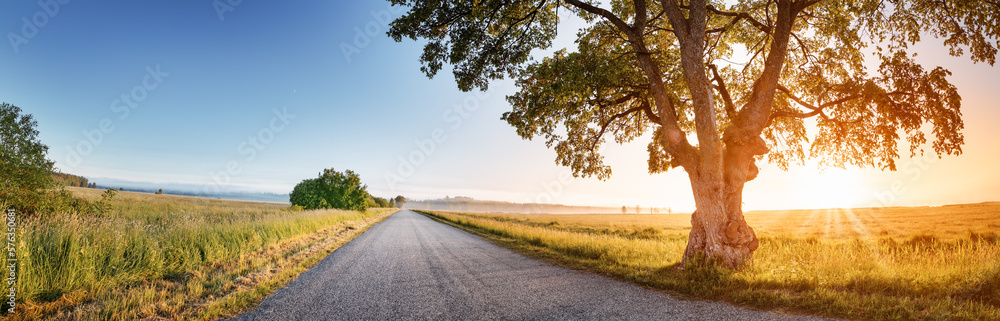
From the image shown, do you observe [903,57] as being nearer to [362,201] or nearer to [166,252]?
[166,252]

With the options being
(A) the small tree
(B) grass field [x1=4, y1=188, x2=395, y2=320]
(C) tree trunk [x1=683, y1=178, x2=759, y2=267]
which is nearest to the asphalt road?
(B) grass field [x1=4, y1=188, x2=395, y2=320]

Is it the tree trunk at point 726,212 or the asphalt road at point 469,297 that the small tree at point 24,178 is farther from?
the tree trunk at point 726,212

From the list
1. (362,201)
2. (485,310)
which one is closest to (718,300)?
(485,310)

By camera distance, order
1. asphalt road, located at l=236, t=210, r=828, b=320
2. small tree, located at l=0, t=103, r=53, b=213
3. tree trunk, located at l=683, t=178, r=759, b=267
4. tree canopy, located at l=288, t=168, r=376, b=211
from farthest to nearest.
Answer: tree canopy, located at l=288, t=168, r=376, b=211 < small tree, located at l=0, t=103, r=53, b=213 < tree trunk, located at l=683, t=178, r=759, b=267 < asphalt road, located at l=236, t=210, r=828, b=320

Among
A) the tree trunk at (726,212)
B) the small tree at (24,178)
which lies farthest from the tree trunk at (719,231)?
the small tree at (24,178)

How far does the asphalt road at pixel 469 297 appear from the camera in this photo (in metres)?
4.84

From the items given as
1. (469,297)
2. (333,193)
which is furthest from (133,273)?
(333,193)

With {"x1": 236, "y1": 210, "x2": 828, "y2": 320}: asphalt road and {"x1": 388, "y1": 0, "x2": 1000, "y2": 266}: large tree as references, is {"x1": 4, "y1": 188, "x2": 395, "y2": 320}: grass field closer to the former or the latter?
{"x1": 236, "y1": 210, "x2": 828, "y2": 320}: asphalt road

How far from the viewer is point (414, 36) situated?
9305mm

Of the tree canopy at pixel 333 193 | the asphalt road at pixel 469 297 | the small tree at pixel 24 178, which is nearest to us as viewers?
the asphalt road at pixel 469 297

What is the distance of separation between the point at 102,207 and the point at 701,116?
24379 mm

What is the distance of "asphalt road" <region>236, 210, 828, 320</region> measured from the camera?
4844 millimetres

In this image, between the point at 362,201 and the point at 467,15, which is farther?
the point at 362,201

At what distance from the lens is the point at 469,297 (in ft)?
19.1
